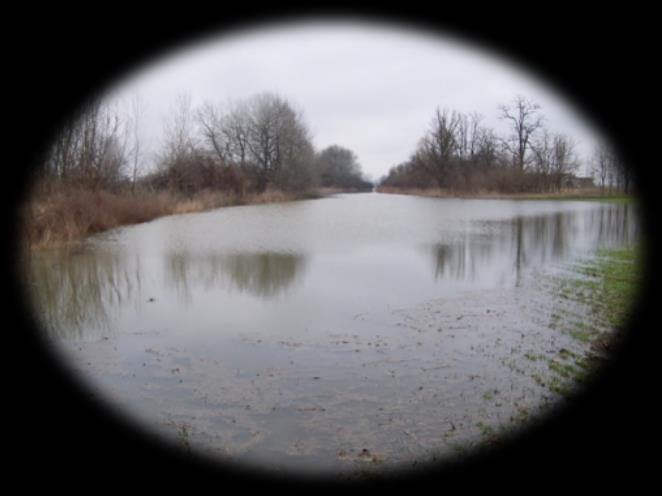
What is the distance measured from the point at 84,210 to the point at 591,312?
735 inches

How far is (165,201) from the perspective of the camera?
29266 millimetres

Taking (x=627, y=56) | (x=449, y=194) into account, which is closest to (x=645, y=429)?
(x=627, y=56)

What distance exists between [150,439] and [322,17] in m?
5.87

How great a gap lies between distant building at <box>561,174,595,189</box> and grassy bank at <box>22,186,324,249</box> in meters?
39.6

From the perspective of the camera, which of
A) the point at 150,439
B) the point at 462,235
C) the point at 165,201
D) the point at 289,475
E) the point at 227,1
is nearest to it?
the point at 289,475

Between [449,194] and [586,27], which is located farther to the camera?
[449,194]

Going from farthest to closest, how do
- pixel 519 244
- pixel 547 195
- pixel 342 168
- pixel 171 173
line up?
pixel 342 168, pixel 547 195, pixel 171 173, pixel 519 244

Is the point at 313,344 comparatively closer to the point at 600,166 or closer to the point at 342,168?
the point at 600,166

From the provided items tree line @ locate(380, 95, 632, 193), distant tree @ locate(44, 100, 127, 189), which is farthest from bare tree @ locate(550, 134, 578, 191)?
distant tree @ locate(44, 100, 127, 189)

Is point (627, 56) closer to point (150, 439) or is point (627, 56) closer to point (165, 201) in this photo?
point (150, 439)

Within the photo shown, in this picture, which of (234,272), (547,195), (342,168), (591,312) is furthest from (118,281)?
(342,168)

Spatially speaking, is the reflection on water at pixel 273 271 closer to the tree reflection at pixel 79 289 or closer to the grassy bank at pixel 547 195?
the tree reflection at pixel 79 289

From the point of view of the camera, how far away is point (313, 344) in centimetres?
603

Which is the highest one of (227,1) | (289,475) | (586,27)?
(227,1)
